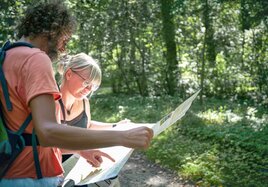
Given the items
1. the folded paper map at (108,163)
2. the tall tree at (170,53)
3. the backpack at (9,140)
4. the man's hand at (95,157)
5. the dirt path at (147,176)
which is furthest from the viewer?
the tall tree at (170,53)

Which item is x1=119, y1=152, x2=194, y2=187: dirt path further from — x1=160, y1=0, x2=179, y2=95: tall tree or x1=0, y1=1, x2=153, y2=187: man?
x1=160, y1=0, x2=179, y2=95: tall tree

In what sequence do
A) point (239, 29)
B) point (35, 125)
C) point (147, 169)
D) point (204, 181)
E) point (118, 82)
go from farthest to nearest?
1. point (118, 82)
2. point (239, 29)
3. point (147, 169)
4. point (204, 181)
5. point (35, 125)

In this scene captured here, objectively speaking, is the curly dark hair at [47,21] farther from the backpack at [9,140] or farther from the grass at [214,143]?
the grass at [214,143]

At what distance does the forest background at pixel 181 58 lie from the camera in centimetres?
1154

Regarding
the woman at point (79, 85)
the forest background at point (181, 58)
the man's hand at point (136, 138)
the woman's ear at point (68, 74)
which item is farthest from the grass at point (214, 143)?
the man's hand at point (136, 138)

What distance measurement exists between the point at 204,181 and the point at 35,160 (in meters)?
4.81

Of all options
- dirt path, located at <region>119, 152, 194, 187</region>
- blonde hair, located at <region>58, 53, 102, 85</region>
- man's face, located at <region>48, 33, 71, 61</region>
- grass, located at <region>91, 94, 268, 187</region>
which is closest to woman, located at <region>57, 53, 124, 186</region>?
blonde hair, located at <region>58, 53, 102, 85</region>

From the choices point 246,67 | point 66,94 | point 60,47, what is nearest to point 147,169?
point 66,94

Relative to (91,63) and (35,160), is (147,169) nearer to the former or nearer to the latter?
(91,63)

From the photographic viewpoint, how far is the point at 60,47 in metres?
2.09

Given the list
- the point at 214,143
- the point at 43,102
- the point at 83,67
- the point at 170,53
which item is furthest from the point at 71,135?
the point at 170,53

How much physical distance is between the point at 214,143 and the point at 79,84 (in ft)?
19.1

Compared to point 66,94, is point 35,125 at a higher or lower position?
higher

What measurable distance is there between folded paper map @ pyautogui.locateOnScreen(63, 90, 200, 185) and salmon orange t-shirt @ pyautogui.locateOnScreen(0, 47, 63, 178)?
0.95ft
